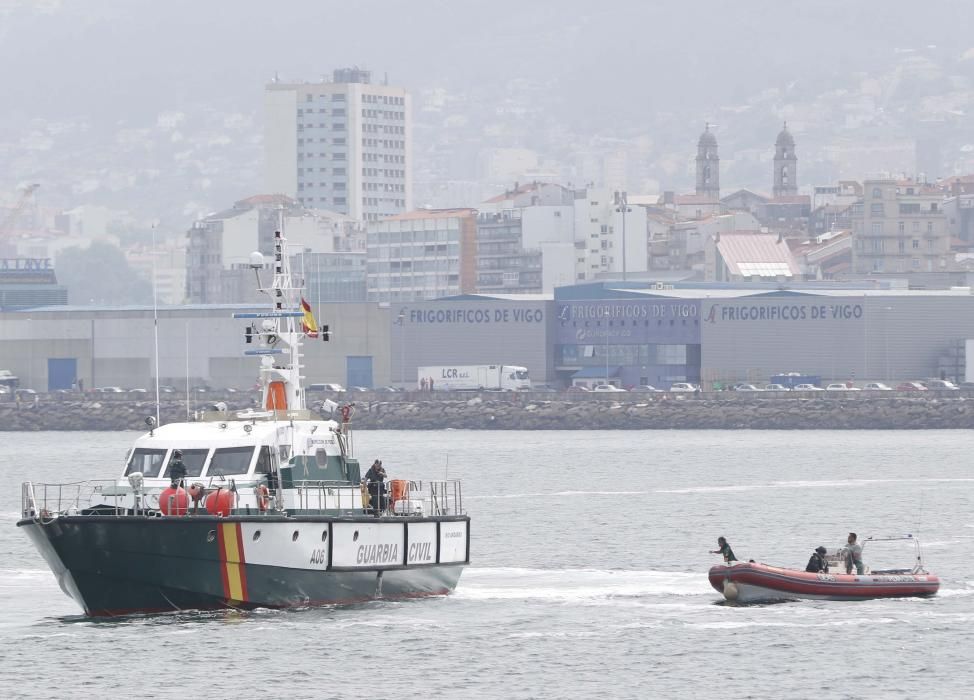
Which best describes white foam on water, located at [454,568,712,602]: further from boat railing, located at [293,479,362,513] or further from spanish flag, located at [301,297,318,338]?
spanish flag, located at [301,297,318,338]

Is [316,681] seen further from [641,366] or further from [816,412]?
[641,366]

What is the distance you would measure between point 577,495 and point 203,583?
137 feet

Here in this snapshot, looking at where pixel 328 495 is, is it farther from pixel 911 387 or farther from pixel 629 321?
pixel 629 321

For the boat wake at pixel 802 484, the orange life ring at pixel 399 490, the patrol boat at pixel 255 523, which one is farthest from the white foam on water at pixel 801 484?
the orange life ring at pixel 399 490

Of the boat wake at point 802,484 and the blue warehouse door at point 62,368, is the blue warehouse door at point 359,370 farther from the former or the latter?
the boat wake at point 802,484

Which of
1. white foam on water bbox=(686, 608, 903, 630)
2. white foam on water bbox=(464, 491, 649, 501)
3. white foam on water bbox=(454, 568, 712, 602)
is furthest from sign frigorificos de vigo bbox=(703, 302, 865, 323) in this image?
white foam on water bbox=(686, 608, 903, 630)

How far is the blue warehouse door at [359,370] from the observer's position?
599 ft


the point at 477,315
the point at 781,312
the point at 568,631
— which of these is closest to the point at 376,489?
the point at 568,631

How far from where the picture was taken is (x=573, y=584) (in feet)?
170

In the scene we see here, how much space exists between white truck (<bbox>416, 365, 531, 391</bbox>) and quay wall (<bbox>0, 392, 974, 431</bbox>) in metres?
12.9

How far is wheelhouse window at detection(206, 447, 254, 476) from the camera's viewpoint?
43375mm

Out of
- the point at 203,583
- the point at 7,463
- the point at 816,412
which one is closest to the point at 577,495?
the point at 7,463

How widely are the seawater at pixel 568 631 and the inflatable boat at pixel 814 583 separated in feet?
1.04

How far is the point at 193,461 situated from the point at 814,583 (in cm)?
1326
